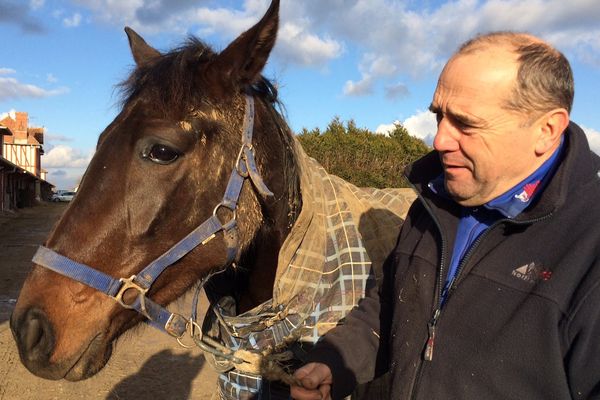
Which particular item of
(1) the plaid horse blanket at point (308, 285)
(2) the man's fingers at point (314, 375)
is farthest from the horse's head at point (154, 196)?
(2) the man's fingers at point (314, 375)

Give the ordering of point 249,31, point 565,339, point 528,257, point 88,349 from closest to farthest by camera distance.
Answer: point 565,339 < point 528,257 < point 88,349 < point 249,31

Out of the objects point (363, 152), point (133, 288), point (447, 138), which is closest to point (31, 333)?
point (133, 288)

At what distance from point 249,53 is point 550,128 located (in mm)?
1238

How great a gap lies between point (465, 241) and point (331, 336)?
0.66 metres

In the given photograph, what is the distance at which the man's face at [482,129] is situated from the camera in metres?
1.38

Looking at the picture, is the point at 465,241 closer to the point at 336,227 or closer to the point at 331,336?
the point at 331,336

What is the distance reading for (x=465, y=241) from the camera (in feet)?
5.29

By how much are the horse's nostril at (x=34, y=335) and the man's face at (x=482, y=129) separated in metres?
1.53

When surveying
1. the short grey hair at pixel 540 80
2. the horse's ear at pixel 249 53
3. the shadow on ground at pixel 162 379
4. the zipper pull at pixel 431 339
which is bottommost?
the shadow on ground at pixel 162 379

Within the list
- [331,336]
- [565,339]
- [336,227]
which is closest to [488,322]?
[565,339]

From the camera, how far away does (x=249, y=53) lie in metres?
2.09

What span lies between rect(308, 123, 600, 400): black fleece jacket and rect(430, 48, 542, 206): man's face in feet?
0.38

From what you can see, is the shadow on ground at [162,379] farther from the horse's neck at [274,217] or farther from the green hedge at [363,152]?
the green hedge at [363,152]

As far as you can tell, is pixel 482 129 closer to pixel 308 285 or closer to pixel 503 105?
pixel 503 105
